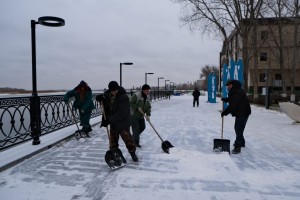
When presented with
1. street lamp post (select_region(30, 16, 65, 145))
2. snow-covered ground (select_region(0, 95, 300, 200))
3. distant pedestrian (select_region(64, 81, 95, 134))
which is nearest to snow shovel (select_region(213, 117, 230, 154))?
snow-covered ground (select_region(0, 95, 300, 200))

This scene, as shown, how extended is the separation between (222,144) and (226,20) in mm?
21159

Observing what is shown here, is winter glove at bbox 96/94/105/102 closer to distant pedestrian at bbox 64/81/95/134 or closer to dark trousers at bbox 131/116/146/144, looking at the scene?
dark trousers at bbox 131/116/146/144

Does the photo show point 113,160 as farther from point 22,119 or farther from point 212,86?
point 212,86

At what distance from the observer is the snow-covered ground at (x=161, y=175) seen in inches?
158

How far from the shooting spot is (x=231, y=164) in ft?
18.0

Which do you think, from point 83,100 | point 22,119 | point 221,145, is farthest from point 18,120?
point 221,145

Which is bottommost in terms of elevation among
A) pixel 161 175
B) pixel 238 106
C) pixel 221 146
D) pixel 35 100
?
pixel 161 175

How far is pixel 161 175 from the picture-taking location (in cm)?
482

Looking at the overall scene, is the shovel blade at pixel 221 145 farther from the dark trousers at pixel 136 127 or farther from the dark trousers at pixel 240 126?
the dark trousers at pixel 136 127

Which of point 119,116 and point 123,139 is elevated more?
point 119,116

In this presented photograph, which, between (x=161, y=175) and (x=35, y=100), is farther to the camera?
(x=35, y=100)

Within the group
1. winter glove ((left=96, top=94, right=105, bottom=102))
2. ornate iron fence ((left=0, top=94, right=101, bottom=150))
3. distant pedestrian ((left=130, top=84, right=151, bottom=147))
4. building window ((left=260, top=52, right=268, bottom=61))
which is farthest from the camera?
building window ((left=260, top=52, right=268, bottom=61))

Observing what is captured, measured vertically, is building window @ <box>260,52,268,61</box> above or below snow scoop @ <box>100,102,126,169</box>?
above

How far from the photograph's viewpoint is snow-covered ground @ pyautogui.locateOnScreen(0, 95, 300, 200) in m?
4.02
